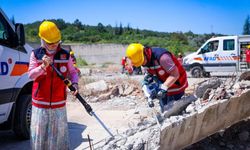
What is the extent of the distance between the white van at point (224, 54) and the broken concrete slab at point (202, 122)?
11549mm

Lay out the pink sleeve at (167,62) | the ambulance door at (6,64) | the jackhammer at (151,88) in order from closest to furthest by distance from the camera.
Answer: the pink sleeve at (167,62)
the jackhammer at (151,88)
the ambulance door at (6,64)

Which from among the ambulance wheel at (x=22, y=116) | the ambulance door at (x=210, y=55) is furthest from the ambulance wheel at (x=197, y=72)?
the ambulance wheel at (x=22, y=116)

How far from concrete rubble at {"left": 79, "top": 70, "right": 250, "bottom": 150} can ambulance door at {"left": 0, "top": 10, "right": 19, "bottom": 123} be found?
1683 mm

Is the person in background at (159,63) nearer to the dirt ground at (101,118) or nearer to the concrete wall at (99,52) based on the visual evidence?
the dirt ground at (101,118)

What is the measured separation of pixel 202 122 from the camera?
407 centimetres

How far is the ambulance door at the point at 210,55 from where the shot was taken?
54.0ft

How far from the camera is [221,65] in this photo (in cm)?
1633

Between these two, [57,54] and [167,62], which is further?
[167,62]

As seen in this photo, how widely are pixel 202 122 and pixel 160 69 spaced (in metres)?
0.82

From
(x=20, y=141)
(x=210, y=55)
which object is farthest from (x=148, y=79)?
(x=210, y=55)

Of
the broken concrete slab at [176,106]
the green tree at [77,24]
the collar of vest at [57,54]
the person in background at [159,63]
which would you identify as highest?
the green tree at [77,24]

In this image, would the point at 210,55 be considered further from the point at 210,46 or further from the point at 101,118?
the point at 101,118

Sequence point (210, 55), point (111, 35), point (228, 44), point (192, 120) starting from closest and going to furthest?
point (192, 120) < point (228, 44) < point (210, 55) < point (111, 35)

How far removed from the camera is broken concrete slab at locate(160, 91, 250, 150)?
353 cm
